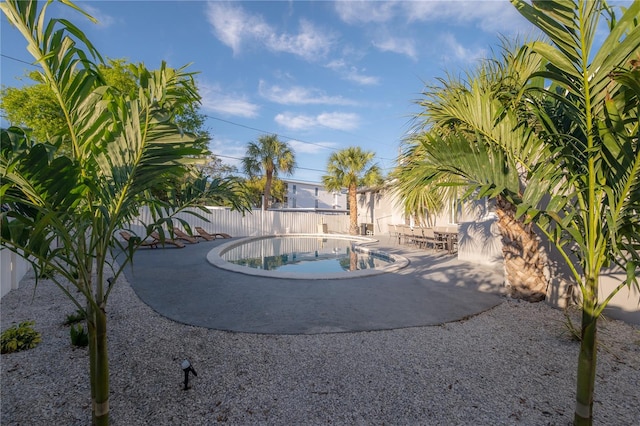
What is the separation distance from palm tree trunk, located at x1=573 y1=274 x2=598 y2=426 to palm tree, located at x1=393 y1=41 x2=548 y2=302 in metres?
0.80

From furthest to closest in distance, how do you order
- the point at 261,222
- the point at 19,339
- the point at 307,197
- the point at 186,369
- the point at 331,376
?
the point at 307,197
the point at 261,222
the point at 19,339
the point at 331,376
the point at 186,369

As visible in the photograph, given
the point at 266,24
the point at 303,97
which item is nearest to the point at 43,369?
the point at 266,24

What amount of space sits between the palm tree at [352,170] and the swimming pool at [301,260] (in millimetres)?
4406

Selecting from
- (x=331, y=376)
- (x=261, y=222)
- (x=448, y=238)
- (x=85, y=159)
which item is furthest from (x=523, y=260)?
(x=261, y=222)

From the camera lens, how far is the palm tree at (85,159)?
1783 millimetres

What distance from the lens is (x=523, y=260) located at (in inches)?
227

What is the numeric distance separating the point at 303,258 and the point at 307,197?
37714 millimetres

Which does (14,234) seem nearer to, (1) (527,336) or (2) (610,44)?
(2) (610,44)

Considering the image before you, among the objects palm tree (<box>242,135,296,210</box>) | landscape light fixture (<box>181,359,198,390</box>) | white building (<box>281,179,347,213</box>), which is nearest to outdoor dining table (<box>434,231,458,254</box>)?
landscape light fixture (<box>181,359,198,390</box>)

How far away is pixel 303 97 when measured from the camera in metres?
24.3

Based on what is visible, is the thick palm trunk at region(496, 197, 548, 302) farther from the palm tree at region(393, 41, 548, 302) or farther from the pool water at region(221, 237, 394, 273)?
the pool water at region(221, 237, 394, 273)

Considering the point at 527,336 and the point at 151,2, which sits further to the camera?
the point at 151,2

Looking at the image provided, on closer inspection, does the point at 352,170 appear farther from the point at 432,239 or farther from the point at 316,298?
the point at 316,298

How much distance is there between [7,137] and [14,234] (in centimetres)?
60
